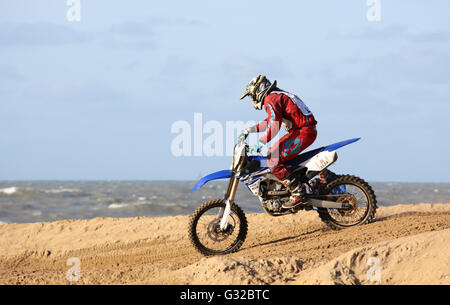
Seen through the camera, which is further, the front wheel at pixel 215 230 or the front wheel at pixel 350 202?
the front wheel at pixel 350 202

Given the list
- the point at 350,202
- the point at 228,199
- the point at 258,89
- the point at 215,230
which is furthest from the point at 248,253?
the point at 258,89

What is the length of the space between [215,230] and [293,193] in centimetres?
127

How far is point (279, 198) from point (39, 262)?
4.51 meters

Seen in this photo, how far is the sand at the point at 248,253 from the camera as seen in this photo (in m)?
5.34

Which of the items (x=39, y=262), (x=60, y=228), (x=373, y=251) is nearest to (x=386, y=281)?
(x=373, y=251)

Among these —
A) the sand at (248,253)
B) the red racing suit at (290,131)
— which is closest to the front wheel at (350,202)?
the sand at (248,253)

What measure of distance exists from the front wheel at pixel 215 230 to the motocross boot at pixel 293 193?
2.34ft

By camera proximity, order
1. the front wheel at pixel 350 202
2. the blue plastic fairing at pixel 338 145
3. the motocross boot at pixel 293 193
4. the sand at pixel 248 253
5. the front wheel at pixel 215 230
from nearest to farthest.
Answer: the sand at pixel 248 253 < the front wheel at pixel 215 230 < the motocross boot at pixel 293 193 < the blue plastic fairing at pixel 338 145 < the front wheel at pixel 350 202

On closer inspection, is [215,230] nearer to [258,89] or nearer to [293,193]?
[293,193]

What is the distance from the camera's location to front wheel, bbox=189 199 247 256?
7.27 metres

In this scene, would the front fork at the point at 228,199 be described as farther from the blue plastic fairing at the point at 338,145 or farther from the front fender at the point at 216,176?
the blue plastic fairing at the point at 338,145

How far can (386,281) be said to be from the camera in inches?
203

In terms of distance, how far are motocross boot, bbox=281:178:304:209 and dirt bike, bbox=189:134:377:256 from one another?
7 cm

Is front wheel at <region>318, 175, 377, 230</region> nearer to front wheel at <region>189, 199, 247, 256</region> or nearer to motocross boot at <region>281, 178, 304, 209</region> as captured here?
motocross boot at <region>281, 178, 304, 209</region>
